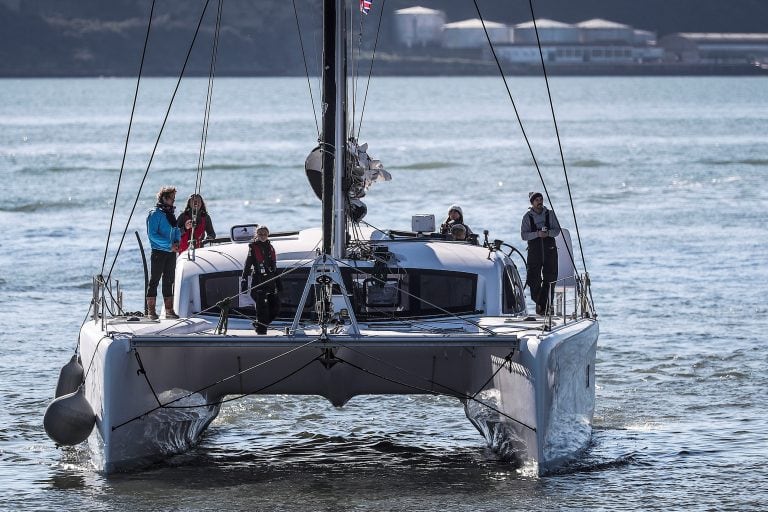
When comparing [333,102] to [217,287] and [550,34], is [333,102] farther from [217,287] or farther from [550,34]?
[550,34]

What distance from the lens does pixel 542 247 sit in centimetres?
1409

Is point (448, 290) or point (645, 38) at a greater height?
point (645, 38)

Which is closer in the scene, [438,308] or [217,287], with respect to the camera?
[438,308]

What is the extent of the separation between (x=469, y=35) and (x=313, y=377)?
171m

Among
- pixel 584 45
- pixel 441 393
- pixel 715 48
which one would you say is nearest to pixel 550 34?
pixel 584 45

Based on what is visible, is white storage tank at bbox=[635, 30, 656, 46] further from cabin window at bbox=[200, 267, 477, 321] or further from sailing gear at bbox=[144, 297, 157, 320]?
sailing gear at bbox=[144, 297, 157, 320]

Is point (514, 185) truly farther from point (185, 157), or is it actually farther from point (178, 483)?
point (178, 483)

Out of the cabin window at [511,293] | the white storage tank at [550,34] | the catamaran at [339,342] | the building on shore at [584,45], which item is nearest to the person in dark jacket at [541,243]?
the cabin window at [511,293]

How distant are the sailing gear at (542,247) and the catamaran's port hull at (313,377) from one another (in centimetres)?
132

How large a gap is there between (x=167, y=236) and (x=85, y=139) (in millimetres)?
51707

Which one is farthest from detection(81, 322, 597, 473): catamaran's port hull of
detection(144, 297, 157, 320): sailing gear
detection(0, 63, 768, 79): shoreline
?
detection(0, 63, 768, 79): shoreline

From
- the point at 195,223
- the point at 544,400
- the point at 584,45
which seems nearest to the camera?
the point at 544,400

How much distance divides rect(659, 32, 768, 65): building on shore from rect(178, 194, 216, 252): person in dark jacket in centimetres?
17848

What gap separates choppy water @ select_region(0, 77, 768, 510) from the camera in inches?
468
